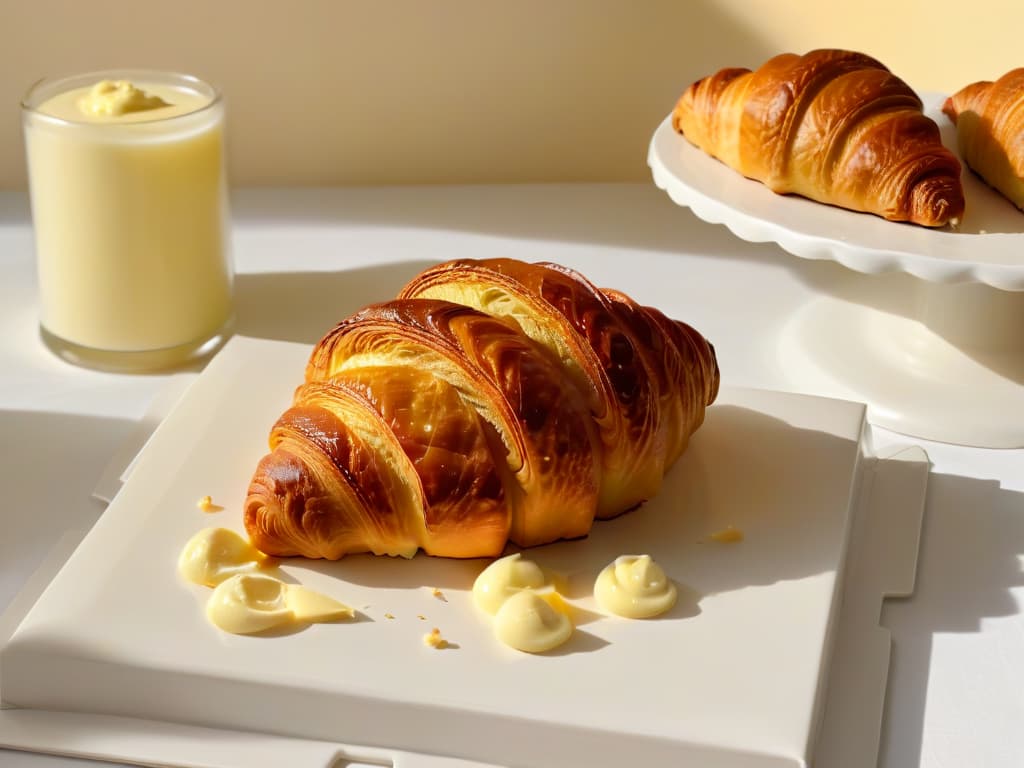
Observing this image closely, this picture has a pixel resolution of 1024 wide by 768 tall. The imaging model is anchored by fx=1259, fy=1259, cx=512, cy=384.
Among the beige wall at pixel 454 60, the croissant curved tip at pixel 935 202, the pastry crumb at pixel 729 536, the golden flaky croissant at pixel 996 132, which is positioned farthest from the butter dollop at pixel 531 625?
the beige wall at pixel 454 60

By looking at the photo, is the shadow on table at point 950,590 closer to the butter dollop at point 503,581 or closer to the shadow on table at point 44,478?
the butter dollop at point 503,581

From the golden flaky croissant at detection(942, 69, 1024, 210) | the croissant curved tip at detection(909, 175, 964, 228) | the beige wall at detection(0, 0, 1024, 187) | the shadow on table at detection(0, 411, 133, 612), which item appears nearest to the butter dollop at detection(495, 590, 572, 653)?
the shadow on table at detection(0, 411, 133, 612)

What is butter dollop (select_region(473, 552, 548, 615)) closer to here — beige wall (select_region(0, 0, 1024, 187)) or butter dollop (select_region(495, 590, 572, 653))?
butter dollop (select_region(495, 590, 572, 653))

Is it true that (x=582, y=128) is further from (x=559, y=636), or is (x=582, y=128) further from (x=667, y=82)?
(x=559, y=636)

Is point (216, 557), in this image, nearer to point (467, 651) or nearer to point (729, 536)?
point (467, 651)

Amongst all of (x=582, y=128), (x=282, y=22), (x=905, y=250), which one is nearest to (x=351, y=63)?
(x=282, y=22)

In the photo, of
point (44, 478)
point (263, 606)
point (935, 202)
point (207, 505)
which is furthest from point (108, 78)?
point (935, 202)
